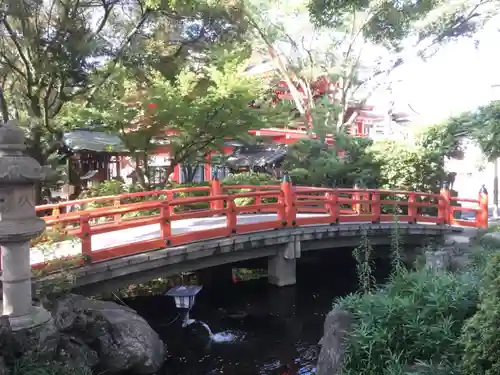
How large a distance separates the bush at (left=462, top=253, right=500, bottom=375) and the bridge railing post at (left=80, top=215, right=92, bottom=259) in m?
5.70

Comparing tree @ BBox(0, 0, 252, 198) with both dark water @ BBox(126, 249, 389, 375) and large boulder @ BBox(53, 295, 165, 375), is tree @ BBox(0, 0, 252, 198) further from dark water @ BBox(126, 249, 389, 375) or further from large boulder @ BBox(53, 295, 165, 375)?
large boulder @ BBox(53, 295, 165, 375)

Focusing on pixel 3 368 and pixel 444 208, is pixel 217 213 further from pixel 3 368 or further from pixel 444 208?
pixel 444 208

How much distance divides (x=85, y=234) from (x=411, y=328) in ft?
16.9

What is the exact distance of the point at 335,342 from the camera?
5527 mm

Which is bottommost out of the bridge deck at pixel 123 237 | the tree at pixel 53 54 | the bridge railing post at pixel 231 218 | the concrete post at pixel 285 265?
the concrete post at pixel 285 265

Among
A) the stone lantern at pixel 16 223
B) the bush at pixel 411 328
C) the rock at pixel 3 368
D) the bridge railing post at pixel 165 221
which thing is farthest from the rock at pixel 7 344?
the bridge railing post at pixel 165 221

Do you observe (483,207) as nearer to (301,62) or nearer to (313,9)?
(313,9)

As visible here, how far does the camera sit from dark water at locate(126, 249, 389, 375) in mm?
7672

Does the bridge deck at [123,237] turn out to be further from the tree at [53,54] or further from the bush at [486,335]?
the bush at [486,335]

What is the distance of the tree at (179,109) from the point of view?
13.5 metres

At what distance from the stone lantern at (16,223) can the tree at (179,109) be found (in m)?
7.95

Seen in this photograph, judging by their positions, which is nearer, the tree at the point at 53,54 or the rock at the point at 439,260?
the rock at the point at 439,260

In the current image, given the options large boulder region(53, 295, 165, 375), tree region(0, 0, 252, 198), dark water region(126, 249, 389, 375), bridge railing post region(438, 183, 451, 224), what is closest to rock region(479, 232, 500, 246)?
dark water region(126, 249, 389, 375)

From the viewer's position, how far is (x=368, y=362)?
526 centimetres
